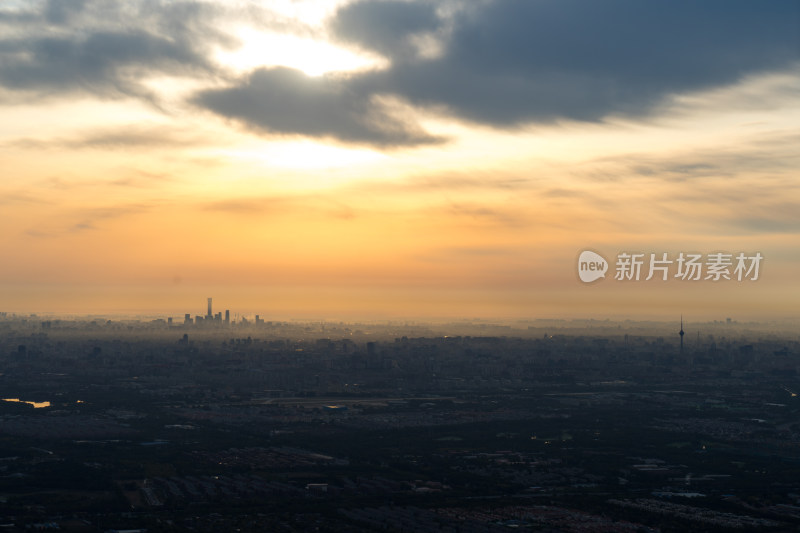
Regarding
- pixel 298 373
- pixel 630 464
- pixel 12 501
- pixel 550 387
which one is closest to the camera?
pixel 12 501

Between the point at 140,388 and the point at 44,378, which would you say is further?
the point at 44,378

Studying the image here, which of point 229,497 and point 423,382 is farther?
point 423,382

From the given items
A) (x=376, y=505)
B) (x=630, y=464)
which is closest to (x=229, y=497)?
(x=376, y=505)

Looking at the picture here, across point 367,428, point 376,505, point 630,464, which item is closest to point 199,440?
point 367,428

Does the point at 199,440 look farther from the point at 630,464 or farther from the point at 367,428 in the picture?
the point at 630,464

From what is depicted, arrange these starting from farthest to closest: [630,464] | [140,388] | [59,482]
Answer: [140,388] < [630,464] < [59,482]

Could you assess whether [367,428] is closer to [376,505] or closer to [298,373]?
[376,505]

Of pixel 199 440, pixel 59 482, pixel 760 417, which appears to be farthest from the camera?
pixel 760 417

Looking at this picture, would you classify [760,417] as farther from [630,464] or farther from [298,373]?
[298,373]

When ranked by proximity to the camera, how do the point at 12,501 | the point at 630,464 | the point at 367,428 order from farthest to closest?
the point at 367,428, the point at 630,464, the point at 12,501
